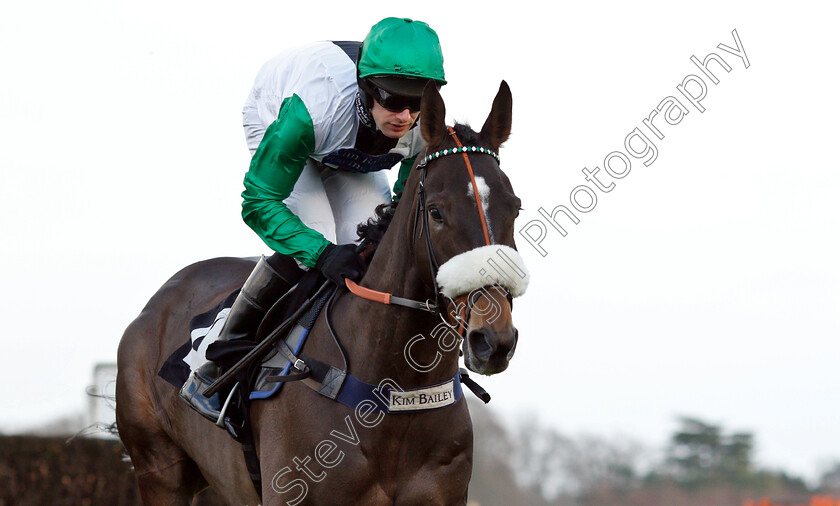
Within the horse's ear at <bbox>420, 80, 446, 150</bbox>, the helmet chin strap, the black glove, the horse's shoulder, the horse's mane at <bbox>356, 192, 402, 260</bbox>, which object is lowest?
the horse's shoulder

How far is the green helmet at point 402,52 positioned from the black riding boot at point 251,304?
0.96 metres

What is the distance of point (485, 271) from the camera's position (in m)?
3.14

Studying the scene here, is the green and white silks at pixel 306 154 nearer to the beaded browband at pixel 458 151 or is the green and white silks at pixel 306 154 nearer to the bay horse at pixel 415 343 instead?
the bay horse at pixel 415 343

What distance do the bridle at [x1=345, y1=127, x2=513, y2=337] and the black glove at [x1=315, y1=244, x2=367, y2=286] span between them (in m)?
0.12

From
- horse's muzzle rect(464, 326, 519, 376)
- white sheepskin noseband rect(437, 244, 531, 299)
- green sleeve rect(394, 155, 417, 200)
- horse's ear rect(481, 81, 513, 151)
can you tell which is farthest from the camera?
green sleeve rect(394, 155, 417, 200)

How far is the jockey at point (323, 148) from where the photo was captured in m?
3.96

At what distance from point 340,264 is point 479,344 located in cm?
100

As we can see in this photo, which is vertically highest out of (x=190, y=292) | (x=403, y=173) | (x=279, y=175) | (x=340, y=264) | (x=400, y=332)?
(x=403, y=173)

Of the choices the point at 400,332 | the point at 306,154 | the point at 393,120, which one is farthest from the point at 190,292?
the point at 400,332

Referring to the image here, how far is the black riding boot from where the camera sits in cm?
425

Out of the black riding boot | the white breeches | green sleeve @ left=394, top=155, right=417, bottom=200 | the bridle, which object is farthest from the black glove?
green sleeve @ left=394, top=155, right=417, bottom=200

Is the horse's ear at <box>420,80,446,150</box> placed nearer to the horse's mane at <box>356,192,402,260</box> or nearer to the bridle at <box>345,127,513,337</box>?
the bridle at <box>345,127,513,337</box>

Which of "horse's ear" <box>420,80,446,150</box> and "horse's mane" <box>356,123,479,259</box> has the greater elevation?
"horse's ear" <box>420,80,446,150</box>

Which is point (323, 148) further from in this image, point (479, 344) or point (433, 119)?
point (479, 344)
